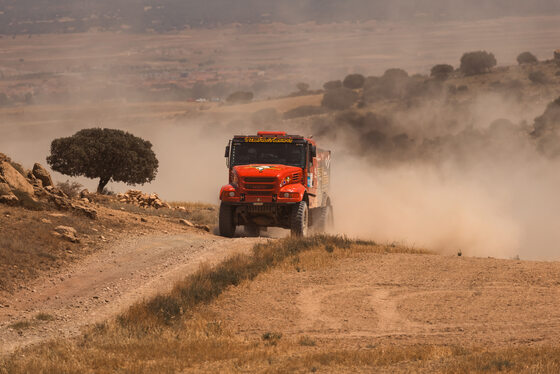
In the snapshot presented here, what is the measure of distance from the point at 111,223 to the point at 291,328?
40.7 feet

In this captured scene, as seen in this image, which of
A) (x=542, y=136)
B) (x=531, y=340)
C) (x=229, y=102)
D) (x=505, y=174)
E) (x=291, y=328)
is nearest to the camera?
(x=531, y=340)

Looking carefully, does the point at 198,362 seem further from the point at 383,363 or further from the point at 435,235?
the point at 435,235

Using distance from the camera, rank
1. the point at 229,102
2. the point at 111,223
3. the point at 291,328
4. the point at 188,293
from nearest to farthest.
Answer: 1. the point at 291,328
2. the point at 188,293
3. the point at 111,223
4. the point at 229,102

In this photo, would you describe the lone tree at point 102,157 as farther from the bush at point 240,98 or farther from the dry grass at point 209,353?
the bush at point 240,98

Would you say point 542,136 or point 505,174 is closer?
point 505,174

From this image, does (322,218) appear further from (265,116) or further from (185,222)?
(265,116)

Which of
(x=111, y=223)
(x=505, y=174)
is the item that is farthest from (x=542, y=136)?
(x=111, y=223)

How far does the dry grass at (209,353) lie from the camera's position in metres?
14.8

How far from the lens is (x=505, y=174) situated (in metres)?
96.1

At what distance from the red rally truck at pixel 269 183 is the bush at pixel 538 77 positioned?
12001 centimetres

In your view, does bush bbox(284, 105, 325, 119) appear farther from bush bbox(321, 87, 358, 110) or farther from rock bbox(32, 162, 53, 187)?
rock bbox(32, 162, 53, 187)

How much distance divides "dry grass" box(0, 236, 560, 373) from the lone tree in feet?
103

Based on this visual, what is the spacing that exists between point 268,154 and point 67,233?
6.86 meters

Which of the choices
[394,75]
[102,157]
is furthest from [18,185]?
[394,75]
